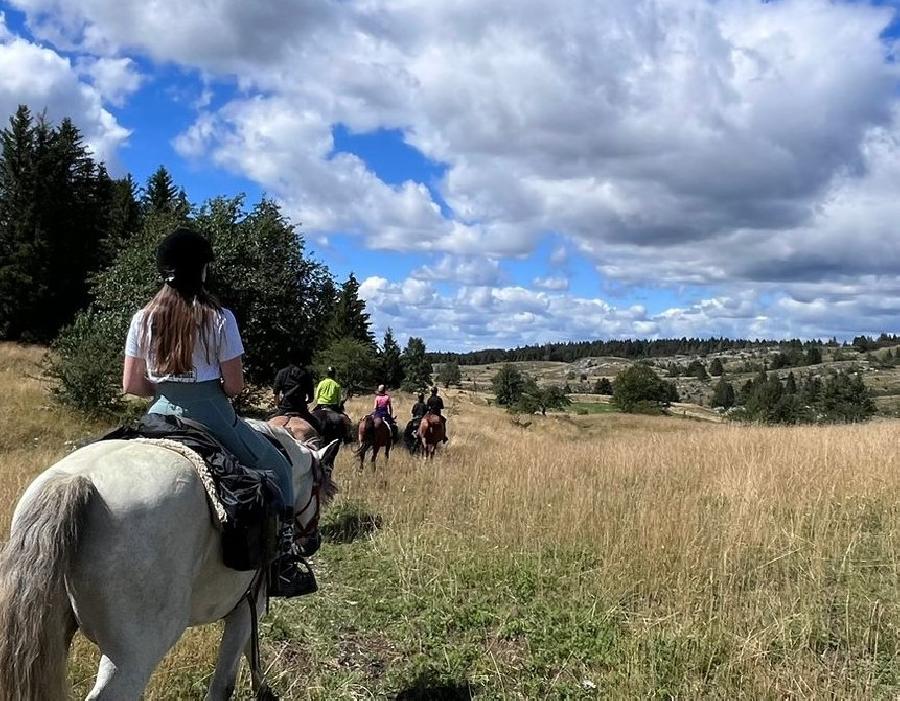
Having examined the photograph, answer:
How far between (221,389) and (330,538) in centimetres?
470

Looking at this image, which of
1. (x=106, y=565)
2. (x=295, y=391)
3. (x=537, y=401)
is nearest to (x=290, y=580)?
(x=106, y=565)

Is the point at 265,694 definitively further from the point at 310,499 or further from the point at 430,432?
the point at 430,432

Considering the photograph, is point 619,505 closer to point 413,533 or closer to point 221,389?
point 413,533

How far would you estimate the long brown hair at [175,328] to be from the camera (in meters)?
3.10

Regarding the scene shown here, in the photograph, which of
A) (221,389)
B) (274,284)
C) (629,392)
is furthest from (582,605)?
(629,392)

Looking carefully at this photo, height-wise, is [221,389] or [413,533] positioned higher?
[221,389]

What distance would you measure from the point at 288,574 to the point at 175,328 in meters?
1.72

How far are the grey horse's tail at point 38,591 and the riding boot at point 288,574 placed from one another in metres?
1.27

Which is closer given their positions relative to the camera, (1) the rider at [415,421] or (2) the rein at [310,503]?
(2) the rein at [310,503]

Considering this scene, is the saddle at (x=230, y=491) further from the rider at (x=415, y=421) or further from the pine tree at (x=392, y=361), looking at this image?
the pine tree at (x=392, y=361)

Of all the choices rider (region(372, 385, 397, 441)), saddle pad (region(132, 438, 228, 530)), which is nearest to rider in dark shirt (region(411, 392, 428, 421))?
rider (region(372, 385, 397, 441))

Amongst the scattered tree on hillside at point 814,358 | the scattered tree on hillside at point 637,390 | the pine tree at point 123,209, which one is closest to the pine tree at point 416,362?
the scattered tree on hillside at point 637,390

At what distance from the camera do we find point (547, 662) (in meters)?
4.21

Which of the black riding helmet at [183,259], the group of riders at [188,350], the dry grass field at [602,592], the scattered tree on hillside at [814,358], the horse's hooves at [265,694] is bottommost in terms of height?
the horse's hooves at [265,694]
